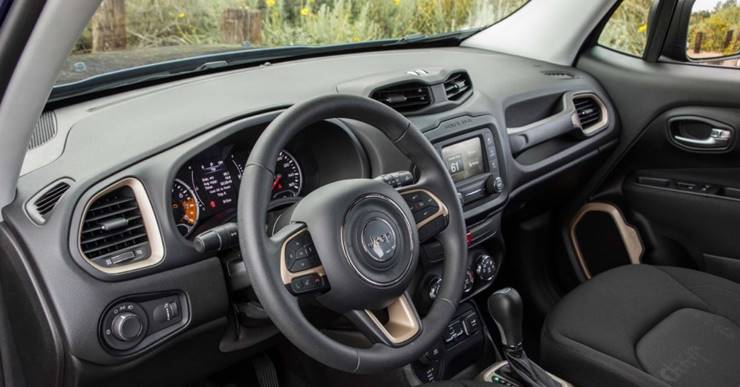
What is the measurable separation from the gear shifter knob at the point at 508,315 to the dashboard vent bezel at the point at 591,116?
2.86 feet

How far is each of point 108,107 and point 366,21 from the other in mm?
1383

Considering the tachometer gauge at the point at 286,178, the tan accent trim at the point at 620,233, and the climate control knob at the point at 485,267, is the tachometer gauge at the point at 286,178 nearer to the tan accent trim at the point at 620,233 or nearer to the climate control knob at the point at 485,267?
the climate control knob at the point at 485,267

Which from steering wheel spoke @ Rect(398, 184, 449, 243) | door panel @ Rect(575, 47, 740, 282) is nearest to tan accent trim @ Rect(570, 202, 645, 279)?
door panel @ Rect(575, 47, 740, 282)

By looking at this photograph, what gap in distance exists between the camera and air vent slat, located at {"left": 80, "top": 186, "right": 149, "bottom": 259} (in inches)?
55.4

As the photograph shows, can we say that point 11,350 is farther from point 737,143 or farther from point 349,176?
point 737,143

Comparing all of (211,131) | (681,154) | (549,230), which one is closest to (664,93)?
(681,154)

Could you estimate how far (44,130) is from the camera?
1.64 metres

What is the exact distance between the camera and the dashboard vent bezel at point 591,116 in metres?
2.63

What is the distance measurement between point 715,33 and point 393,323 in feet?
6.22

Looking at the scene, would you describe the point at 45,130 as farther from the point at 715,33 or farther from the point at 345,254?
the point at 715,33

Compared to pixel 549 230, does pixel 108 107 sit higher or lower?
higher

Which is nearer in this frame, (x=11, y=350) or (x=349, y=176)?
(x=11, y=350)

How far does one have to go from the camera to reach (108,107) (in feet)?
5.73

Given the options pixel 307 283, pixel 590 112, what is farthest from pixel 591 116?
pixel 307 283
